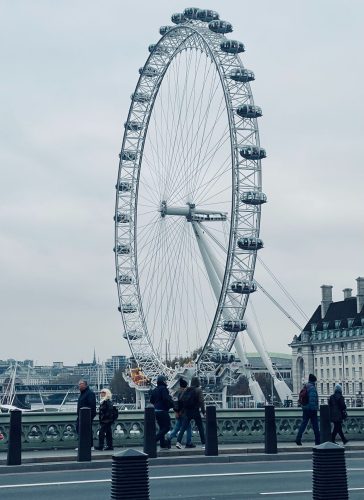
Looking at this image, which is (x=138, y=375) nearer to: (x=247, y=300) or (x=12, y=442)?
(x=247, y=300)

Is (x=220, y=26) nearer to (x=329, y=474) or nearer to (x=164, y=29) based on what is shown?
(x=164, y=29)

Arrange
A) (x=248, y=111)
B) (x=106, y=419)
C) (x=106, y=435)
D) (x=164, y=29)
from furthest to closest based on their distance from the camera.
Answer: (x=164, y=29), (x=248, y=111), (x=106, y=435), (x=106, y=419)

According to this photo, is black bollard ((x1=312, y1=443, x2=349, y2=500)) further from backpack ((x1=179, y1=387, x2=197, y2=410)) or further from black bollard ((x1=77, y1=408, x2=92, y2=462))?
backpack ((x1=179, y1=387, x2=197, y2=410))

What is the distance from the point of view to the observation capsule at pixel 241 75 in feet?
177

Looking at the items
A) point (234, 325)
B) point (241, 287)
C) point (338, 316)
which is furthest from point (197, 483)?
point (338, 316)

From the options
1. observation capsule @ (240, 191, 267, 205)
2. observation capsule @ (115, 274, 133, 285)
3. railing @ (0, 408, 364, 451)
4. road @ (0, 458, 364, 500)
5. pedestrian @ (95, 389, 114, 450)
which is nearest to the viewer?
road @ (0, 458, 364, 500)

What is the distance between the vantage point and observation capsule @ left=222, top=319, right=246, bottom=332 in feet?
181

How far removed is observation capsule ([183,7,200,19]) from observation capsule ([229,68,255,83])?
5.42m

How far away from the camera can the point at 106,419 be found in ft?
71.6

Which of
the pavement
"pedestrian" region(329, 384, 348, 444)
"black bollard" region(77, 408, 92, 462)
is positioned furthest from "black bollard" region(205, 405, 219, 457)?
"pedestrian" region(329, 384, 348, 444)

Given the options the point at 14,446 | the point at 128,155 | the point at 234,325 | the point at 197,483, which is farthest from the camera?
the point at 128,155

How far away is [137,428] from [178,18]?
39.8 meters

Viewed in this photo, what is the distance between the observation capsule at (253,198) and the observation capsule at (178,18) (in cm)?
1290

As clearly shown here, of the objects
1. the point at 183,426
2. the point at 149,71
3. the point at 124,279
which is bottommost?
the point at 183,426
